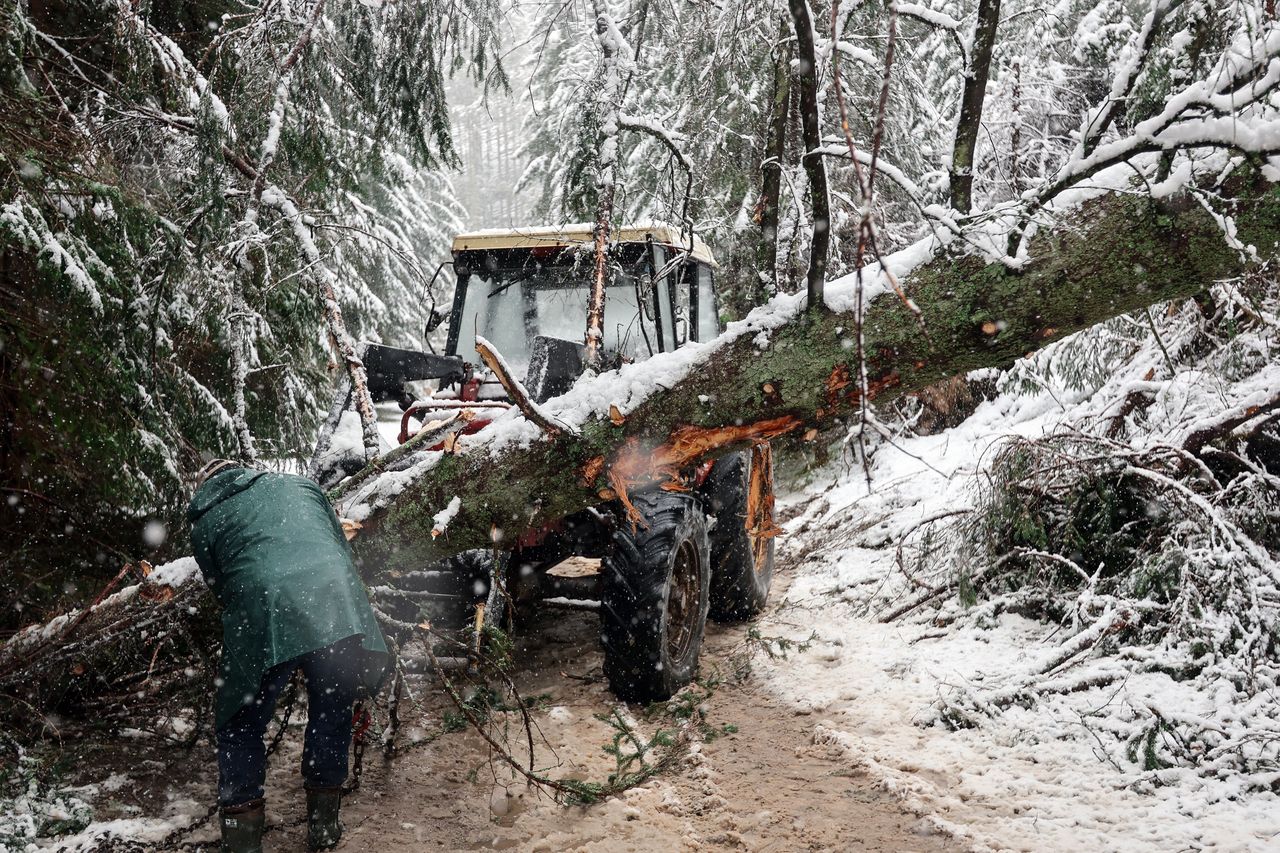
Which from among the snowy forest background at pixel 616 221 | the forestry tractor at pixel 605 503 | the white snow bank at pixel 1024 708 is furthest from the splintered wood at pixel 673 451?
the white snow bank at pixel 1024 708

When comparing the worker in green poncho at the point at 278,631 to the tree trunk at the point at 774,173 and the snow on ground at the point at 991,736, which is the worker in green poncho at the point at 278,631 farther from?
the tree trunk at the point at 774,173

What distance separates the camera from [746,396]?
2912mm

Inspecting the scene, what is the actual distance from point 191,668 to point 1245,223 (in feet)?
14.7

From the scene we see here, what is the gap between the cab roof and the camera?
5258 millimetres

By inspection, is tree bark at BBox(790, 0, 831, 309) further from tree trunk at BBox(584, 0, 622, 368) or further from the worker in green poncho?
tree trunk at BBox(584, 0, 622, 368)

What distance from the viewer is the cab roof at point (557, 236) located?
526 centimetres

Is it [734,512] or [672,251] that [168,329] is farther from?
[734,512]

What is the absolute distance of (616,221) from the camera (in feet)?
17.3

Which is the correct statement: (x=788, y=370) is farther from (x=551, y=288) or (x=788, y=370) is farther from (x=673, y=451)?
(x=551, y=288)

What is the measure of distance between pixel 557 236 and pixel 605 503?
1990 millimetres

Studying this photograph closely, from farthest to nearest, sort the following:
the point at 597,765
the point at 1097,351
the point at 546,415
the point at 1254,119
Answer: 1. the point at 1097,351
2. the point at 597,765
3. the point at 546,415
4. the point at 1254,119

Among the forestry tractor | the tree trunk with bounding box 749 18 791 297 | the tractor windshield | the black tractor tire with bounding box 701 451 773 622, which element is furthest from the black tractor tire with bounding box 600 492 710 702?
the tractor windshield

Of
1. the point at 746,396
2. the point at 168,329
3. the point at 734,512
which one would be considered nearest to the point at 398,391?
the point at 168,329

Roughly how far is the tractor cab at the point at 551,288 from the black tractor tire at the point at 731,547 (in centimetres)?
103
